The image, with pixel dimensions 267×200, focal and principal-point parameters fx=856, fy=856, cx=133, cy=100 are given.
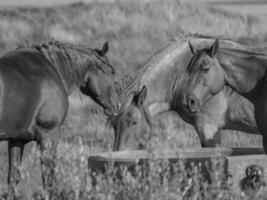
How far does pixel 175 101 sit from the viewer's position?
8.88 meters

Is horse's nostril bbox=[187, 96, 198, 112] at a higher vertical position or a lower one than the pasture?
lower

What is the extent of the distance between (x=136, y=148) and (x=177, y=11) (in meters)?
8.75

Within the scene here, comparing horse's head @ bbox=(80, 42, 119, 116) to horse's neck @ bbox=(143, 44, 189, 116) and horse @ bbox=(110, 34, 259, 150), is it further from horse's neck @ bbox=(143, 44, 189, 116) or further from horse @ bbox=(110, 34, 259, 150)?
horse's neck @ bbox=(143, 44, 189, 116)

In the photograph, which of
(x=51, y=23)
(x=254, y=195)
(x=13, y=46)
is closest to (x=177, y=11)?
(x=51, y=23)

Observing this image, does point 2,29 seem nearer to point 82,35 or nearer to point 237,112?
point 82,35

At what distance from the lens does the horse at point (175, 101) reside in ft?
28.0

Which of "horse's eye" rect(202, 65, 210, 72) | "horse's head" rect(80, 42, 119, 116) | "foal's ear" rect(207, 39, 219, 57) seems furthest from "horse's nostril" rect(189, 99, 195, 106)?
"horse's head" rect(80, 42, 119, 116)

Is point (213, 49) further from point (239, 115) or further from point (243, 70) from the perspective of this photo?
point (239, 115)

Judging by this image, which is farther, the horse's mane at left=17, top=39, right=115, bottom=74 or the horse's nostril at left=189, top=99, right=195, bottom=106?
the horse's mane at left=17, top=39, right=115, bottom=74

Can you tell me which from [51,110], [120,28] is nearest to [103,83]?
[51,110]

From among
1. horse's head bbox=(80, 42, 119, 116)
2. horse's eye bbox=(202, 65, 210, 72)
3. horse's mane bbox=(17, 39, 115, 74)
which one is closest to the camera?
horse's eye bbox=(202, 65, 210, 72)

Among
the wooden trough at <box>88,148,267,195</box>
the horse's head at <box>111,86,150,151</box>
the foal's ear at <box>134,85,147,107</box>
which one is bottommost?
the wooden trough at <box>88,148,267,195</box>

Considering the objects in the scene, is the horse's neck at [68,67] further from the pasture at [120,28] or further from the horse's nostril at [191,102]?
the pasture at [120,28]

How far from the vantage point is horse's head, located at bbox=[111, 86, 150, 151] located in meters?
8.23
